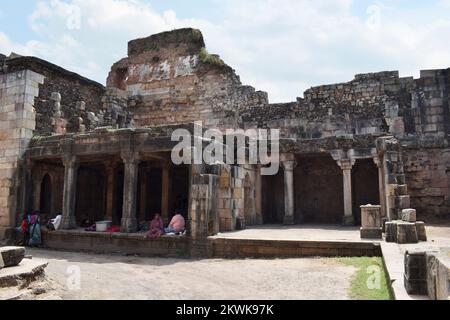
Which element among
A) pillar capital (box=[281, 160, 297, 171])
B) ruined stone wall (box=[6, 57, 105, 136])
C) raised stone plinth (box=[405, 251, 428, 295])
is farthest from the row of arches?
raised stone plinth (box=[405, 251, 428, 295])

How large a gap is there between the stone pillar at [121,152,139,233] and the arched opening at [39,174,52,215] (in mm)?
5755

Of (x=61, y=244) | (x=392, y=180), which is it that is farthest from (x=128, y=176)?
(x=392, y=180)

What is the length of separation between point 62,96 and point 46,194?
446 cm

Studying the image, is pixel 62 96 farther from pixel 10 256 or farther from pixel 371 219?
pixel 371 219

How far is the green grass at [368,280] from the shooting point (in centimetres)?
571

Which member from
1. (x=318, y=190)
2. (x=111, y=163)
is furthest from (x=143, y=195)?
(x=318, y=190)

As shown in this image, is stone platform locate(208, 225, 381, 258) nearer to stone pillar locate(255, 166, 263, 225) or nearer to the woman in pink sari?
the woman in pink sari

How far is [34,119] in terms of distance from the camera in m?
15.4

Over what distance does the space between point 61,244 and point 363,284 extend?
11.2 metres

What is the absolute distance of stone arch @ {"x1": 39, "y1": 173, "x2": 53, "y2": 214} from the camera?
16.8m

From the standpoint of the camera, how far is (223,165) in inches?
488

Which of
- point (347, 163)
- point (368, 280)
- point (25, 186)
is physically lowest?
point (368, 280)
